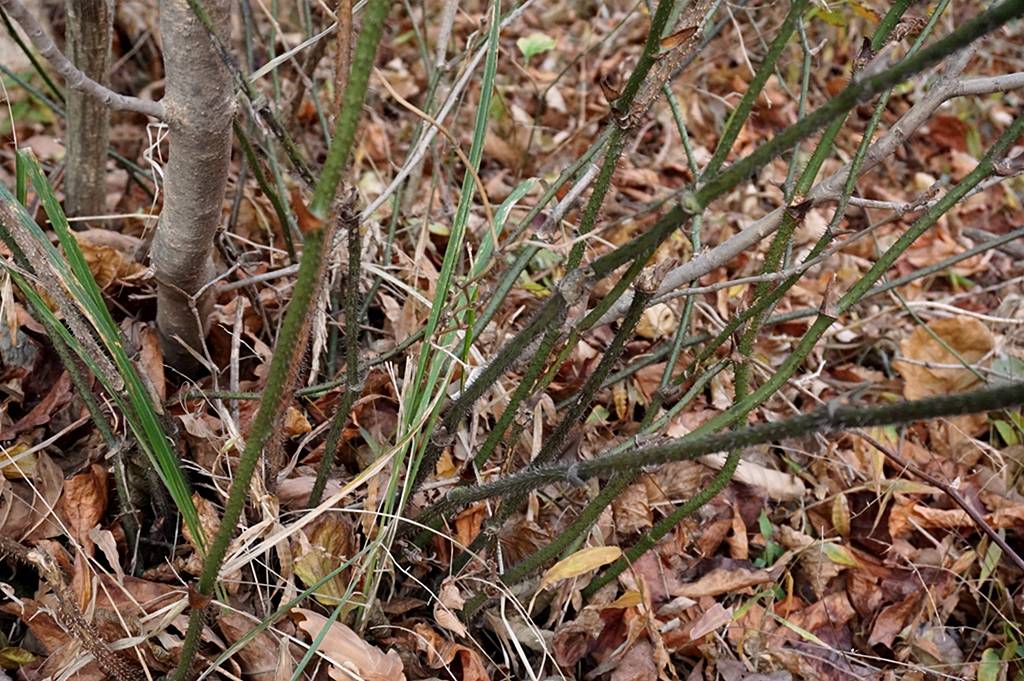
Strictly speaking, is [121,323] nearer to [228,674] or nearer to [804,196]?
[228,674]

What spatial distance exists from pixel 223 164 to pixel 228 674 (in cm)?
66

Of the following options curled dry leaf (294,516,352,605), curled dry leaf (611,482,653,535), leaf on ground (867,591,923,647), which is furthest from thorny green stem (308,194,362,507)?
leaf on ground (867,591,923,647)

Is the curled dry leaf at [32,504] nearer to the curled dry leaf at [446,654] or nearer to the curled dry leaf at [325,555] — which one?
the curled dry leaf at [325,555]

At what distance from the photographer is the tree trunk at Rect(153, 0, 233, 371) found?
3.29 feet

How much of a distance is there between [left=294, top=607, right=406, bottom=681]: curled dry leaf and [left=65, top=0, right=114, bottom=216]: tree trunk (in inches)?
33.1

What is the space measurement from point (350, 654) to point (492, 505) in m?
0.33

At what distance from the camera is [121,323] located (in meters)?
1.46

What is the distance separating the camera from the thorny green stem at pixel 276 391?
704mm

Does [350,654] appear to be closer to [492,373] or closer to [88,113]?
[492,373]

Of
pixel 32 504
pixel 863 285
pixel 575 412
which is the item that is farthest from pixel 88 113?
pixel 863 285

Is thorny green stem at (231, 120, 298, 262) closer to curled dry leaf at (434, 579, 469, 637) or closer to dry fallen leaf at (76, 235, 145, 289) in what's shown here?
dry fallen leaf at (76, 235, 145, 289)

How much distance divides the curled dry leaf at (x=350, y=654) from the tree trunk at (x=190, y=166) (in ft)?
1.67

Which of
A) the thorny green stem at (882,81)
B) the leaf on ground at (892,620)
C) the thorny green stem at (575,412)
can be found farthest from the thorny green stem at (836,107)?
the leaf on ground at (892,620)

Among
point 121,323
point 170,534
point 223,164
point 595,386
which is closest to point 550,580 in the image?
point 595,386
